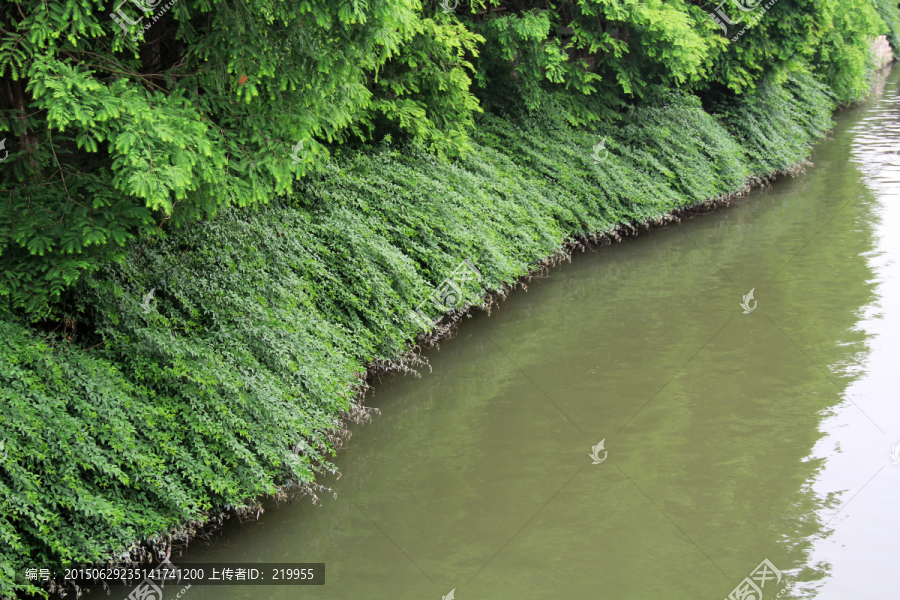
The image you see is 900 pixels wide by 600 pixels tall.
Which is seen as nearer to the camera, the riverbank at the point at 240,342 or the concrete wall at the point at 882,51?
the riverbank at the point at 240,342

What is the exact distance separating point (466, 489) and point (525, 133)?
8121mm

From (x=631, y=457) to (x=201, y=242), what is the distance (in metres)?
4.60

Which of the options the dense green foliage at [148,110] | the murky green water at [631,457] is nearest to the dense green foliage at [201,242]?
the dense green foliage at [148,110]

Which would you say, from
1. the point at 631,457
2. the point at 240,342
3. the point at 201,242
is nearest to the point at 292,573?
the point at 240,342

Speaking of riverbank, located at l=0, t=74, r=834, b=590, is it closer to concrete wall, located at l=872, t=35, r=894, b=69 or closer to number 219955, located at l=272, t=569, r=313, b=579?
number 219955, located at l=272, t=569, r=313, b=579

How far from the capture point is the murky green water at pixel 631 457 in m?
5.20

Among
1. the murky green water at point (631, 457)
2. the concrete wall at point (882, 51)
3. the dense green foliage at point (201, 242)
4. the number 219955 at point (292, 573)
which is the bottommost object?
the murky green water at point (631, 457)

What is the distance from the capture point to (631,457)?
6.46 meters

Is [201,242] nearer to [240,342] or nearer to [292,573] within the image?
[240,342]

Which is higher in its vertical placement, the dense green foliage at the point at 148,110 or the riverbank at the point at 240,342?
the dense green foliage at the point at 148,110

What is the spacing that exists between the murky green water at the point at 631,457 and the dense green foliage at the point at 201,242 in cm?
78

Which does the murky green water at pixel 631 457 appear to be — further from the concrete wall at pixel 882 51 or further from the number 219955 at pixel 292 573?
the concrete wall at pixel 882 51

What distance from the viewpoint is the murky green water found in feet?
17.1

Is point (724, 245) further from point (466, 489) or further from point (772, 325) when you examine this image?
point (466, 489)
